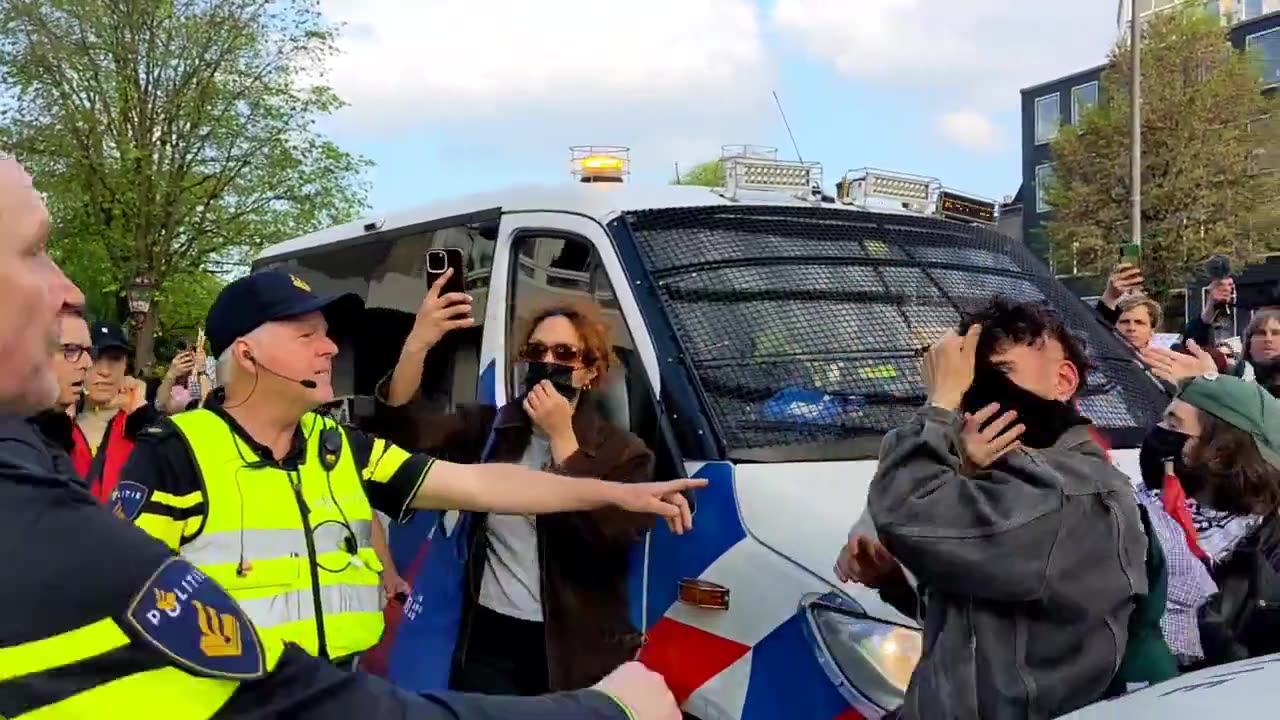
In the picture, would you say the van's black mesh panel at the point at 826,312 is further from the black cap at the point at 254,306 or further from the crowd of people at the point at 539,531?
the black cap at the point at 254,306

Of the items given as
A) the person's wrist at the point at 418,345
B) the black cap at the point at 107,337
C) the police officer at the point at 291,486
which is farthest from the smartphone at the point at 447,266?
the black cap at the point at 107,337

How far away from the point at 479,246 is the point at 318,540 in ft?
6.30

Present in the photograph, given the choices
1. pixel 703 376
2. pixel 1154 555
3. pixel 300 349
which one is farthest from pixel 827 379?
pixel 300 349

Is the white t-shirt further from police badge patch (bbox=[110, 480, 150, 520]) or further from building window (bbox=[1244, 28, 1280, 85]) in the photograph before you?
building window (bbox=[1244, 28, 1280, 85])

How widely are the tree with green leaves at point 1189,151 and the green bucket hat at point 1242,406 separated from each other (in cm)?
2701

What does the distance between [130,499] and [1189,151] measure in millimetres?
30129

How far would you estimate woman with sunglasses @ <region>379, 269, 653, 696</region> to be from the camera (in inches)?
119

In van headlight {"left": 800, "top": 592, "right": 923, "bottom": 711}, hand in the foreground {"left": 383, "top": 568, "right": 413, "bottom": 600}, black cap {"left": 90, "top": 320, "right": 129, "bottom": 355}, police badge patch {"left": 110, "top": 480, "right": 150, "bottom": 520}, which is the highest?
black cap {"left": 90, "top": 320, "right": 129, "bottom": 355}

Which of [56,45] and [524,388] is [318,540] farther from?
[56,45]

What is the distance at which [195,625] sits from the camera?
111 cm

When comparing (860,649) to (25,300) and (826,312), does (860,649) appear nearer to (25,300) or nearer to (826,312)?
(826,312)

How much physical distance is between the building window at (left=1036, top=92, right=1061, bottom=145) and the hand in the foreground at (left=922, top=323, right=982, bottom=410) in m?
45.8

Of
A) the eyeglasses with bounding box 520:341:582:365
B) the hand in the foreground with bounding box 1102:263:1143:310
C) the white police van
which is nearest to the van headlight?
the white police van

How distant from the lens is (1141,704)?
1694mm
